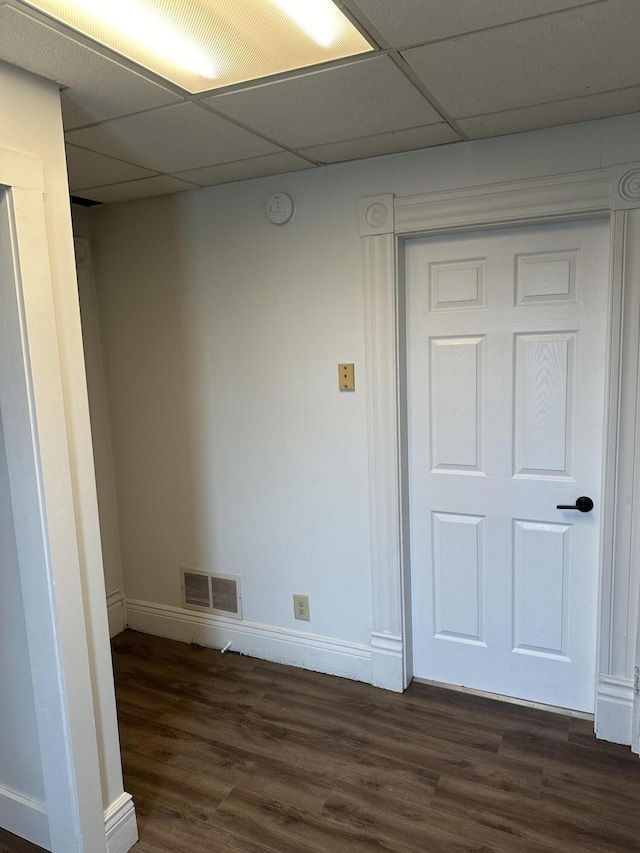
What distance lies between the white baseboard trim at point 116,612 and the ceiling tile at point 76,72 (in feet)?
7.89

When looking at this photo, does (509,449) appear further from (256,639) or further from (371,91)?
(256,639)

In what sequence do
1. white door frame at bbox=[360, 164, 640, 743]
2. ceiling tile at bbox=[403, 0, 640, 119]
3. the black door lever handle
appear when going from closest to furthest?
ceiling tile at bbox=[403, 0, 640, 119] < white door frame at bbox=[360, 164, 640, 743] < the black door lever handle

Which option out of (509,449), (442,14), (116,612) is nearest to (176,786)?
(116,612)

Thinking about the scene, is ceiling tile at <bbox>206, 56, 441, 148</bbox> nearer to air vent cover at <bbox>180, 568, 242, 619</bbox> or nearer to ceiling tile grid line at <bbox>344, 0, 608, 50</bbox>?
ceiling tile grid line at <bbox>344, 0, 608, 50</bbox>

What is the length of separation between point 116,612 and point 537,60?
314cm

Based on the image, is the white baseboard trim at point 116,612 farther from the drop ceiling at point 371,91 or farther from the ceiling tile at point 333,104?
the ceiling tile at point 333,104

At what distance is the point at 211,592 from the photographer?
3.11 m

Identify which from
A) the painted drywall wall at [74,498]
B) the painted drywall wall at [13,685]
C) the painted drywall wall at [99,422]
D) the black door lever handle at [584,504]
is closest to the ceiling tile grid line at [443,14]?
the painted drywall wall at [74,498]

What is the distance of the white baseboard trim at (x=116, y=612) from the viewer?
332cm

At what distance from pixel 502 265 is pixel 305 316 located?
0.84 metres

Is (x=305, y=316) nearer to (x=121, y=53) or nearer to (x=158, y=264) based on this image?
(x=158, y=264)

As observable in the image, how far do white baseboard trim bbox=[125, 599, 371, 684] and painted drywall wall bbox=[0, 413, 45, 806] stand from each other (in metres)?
1.23

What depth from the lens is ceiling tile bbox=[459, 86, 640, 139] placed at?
189 centimetres

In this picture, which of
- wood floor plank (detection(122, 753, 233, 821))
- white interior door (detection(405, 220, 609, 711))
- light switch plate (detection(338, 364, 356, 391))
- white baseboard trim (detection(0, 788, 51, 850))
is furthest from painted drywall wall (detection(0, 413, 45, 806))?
white interior door (detection(405, 220, 609, 711))
